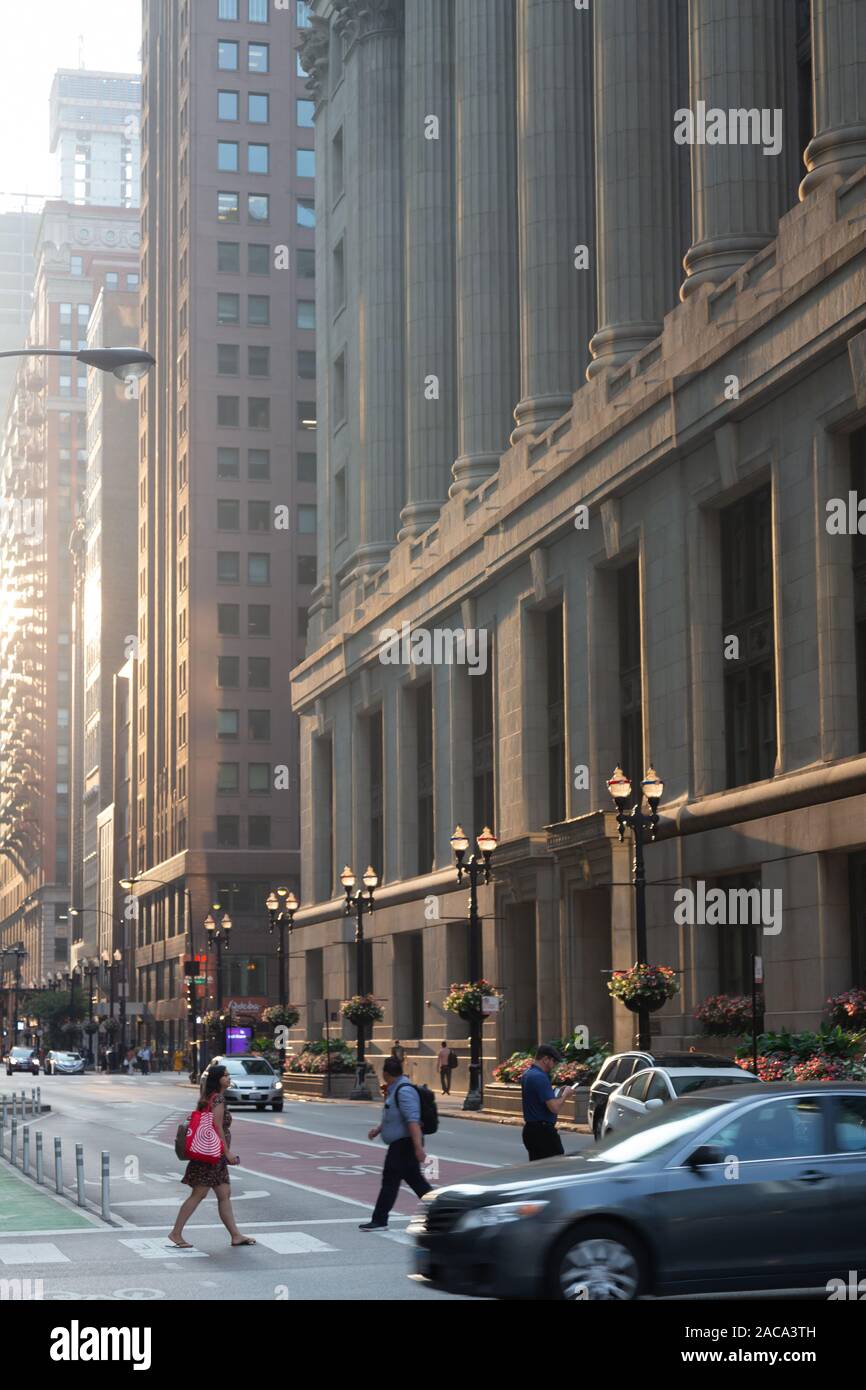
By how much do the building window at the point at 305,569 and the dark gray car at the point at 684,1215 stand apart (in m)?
111

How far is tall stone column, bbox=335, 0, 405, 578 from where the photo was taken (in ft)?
252

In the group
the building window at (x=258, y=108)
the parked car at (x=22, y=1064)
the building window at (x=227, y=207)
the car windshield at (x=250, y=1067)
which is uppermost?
the building window at (x=258, y=108)

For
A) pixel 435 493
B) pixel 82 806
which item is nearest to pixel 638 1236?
pixel 435 493

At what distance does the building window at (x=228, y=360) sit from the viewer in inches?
4911

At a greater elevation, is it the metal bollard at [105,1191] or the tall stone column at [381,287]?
the tall stone column at [381,287]

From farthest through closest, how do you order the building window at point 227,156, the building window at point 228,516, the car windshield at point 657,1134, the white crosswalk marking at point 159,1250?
the building window at point 227,156 < the building window at point 228,516 < the white crosswalk marking at point 159,1250 < the car windshield at point 657,1134

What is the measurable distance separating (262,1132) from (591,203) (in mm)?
30111

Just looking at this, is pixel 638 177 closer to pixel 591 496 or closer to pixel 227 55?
pixel 591 496

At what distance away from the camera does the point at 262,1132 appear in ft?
142

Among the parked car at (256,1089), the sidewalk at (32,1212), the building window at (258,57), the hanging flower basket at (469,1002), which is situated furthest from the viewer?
the building window at (258,57)

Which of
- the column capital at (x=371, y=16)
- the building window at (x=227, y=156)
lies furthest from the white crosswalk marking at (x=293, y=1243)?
the building window at (x=227, y=156)

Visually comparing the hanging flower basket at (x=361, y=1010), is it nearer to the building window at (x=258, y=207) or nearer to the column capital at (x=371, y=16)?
the column capital at (x=371, y=16)

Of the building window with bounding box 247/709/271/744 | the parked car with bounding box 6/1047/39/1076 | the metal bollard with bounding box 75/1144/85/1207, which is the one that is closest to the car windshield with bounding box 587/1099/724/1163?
the metal bollard with bounding box 75/1144/85/1207

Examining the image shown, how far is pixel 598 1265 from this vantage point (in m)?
13.0
